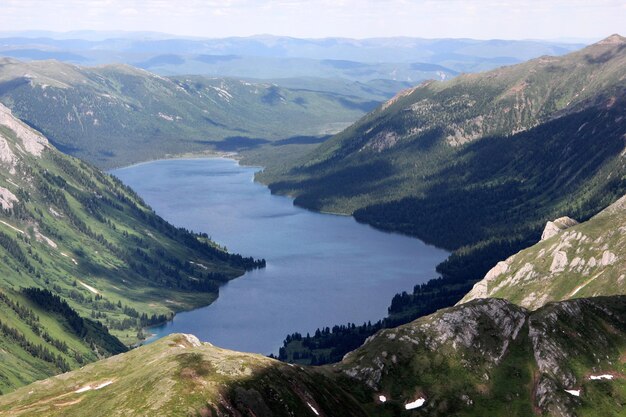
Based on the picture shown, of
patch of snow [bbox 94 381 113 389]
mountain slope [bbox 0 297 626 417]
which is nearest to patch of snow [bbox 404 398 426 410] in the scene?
mountain slope [bbox 0 297 626 417]

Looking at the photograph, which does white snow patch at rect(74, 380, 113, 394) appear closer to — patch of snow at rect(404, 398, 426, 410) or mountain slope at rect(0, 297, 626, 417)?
mountain slope at rect(0, 297, 626, 417)

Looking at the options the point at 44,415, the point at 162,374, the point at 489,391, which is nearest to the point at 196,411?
the point at 162,374

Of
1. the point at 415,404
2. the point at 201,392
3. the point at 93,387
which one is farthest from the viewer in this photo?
the point at 415,404

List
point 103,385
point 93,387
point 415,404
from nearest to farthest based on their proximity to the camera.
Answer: point 103,385
point 93,387
point 415,404

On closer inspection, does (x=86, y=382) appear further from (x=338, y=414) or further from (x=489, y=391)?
(x=489, y=391)

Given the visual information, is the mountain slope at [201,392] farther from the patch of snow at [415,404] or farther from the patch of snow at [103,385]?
the patch of snow at [415,404]

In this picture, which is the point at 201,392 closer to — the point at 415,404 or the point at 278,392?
the point at 278,392

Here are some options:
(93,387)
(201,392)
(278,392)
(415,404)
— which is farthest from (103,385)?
(415,404)

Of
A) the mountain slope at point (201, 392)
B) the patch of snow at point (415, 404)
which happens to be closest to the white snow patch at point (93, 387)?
the mountain slope at point (201, 392)

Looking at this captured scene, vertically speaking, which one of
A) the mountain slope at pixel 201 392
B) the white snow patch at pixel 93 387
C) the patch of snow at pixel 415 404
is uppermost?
the mountain slope at pixel 201 392
